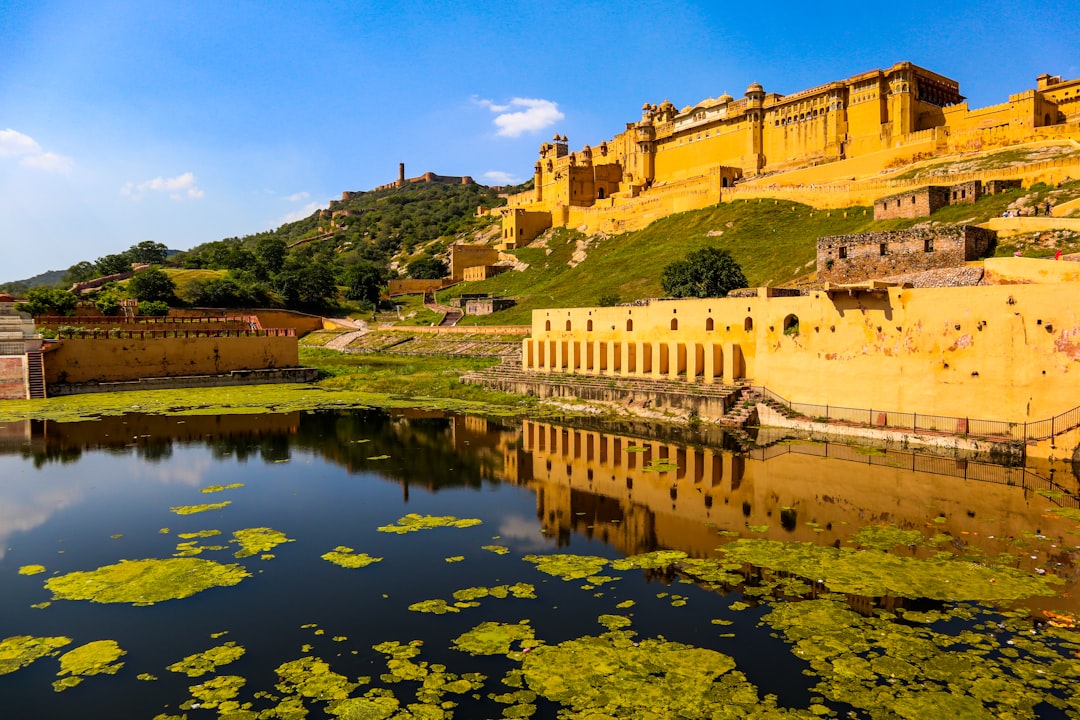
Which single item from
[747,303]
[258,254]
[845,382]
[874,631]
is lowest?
[874,631]

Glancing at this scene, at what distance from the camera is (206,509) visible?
15.8 meters

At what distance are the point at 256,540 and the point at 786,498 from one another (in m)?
10.9

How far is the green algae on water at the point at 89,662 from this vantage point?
8508mm

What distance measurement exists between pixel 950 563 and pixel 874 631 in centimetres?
322

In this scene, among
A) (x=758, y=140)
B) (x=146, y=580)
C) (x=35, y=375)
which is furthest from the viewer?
(x=758, y=140)

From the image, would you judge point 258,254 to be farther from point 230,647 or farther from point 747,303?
point 230,647

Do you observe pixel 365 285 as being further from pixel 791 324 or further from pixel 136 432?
pixel 791 324

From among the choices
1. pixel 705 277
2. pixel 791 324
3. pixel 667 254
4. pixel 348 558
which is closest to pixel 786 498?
pixel 348 558

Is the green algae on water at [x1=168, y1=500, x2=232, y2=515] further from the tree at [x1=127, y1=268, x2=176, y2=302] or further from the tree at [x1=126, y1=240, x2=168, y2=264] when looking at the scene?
the tree at [x1=126, y1=240, x2=168, y2=264]

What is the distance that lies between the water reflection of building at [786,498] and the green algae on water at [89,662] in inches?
298

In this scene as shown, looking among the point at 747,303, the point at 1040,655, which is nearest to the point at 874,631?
the point at 1040,655

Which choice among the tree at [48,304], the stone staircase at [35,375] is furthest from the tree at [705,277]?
the tree at [48,304]

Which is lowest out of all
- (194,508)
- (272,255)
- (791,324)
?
(194,508)

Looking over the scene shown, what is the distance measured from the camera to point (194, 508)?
15898 millimetres
